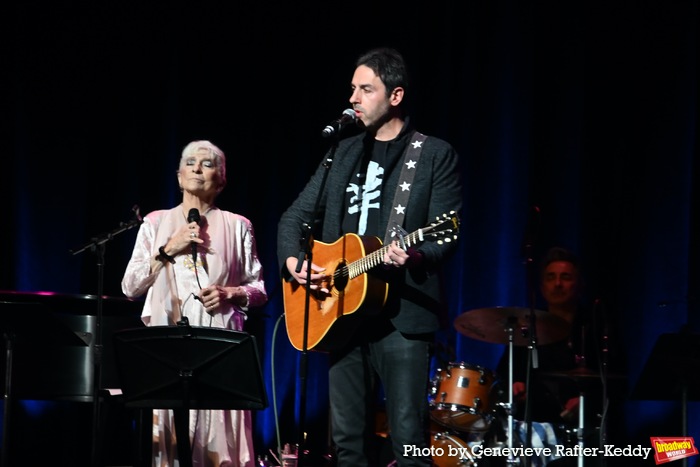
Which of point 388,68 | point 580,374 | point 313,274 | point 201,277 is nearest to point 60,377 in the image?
point 201,277

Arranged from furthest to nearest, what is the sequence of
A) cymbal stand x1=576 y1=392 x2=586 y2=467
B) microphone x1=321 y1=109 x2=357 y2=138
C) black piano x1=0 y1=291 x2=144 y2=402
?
1. cymbal stand x1=576 y1=392 x2=586 y2=467
2. black piano x1=0 y1=291 x2=144 y2=402
3. microphone x1=321 y1=109 x2=357 y2=138

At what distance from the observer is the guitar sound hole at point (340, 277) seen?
3.94 m

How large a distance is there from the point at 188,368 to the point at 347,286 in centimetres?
79

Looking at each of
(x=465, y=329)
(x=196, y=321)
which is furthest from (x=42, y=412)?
(x=465, y=329)

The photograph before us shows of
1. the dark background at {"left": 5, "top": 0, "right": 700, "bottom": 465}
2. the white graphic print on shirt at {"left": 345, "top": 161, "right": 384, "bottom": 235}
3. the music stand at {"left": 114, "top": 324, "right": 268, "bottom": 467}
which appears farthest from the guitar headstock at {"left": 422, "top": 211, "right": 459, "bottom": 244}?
the dark background at {"left": 5, "top": 0, "right": 700, "bottom": 465}

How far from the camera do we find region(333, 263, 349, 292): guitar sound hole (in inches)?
155

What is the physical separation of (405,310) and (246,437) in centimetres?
172

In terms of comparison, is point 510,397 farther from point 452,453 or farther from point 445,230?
point 445,230

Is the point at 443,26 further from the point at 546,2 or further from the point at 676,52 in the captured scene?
the point at 676,52

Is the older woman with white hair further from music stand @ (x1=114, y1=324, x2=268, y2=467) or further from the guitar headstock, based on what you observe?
the guitar headstock

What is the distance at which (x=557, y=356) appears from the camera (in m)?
5.98

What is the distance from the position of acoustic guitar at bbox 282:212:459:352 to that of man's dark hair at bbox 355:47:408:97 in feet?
2.47

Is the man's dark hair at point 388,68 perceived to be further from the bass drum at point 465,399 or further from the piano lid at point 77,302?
the bass drum at point 465,399

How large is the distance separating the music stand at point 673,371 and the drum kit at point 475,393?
15.4 inches
